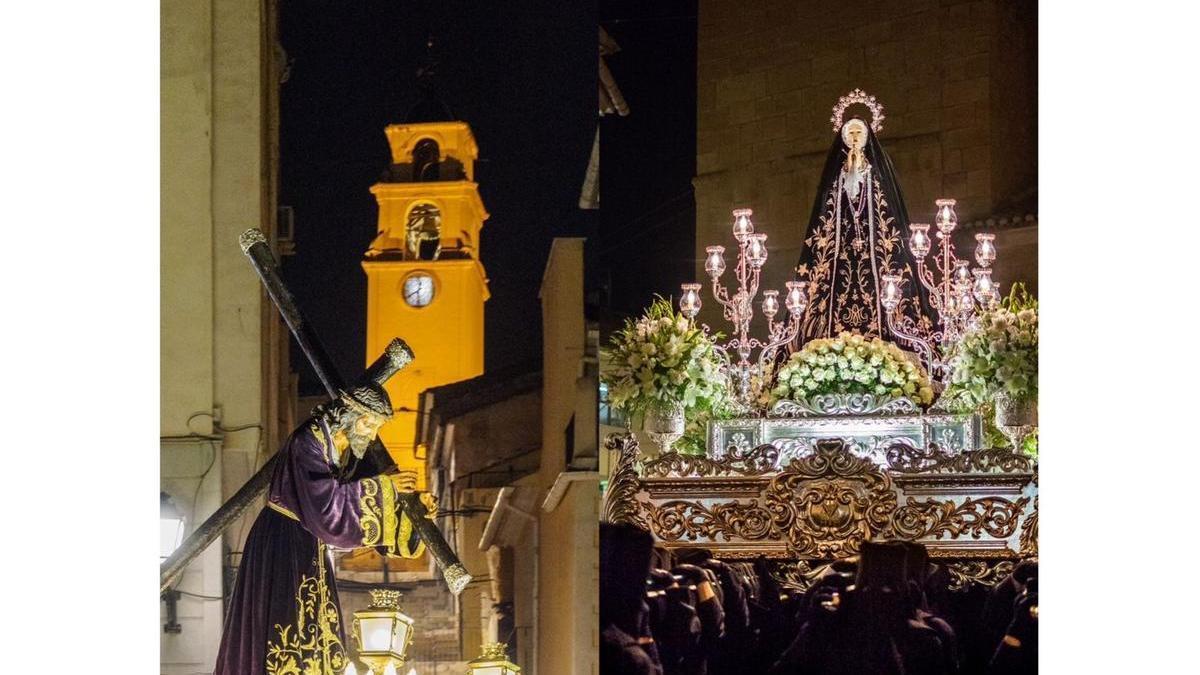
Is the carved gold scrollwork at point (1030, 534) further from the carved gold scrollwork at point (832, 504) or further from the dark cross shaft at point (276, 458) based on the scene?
the dark cross shaft at point (276, 458)

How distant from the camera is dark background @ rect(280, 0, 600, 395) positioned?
3695 mm

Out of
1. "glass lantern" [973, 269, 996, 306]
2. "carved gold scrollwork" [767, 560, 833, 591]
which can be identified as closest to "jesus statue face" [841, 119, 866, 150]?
"glass lantern" [973, 269, 996, 306]

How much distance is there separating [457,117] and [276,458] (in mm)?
808

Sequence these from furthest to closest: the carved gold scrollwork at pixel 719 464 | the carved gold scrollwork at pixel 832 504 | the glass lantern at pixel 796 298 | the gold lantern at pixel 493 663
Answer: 1. the glass lantern at pixel 796 298
2. the carved gold scrollwork at pixel 719 464
3. the carved gold scrollwork at pixel 832 504
4. the gold lantern at pixel 493 663

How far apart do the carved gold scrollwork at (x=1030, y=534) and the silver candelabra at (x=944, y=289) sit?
Answer: 0.45m

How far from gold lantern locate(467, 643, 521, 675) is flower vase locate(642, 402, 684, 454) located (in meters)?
1.37

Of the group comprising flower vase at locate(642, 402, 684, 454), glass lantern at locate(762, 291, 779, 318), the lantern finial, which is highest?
glass lantern at locate(762, 291, 779, 318)

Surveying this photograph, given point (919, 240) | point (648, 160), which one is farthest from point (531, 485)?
point (648, 160)

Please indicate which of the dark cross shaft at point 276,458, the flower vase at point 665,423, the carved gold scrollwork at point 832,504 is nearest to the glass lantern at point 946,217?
the carved gold scrollwork at point 832,504

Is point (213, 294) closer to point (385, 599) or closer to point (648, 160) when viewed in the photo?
point (385, 599)

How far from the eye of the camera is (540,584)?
12.1ft

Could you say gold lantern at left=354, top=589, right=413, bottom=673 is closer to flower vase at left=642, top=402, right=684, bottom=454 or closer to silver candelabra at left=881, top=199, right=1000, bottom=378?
flower vase at left=642, top=402, right=684, bottom=454

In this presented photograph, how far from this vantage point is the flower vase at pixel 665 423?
4.93 metres
